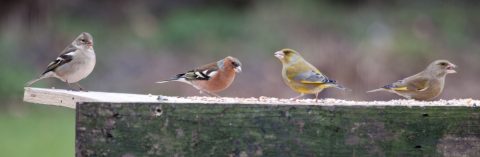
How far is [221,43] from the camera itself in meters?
19.3

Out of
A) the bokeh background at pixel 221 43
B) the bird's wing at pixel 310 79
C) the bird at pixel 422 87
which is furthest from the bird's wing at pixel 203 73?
the bokeh background at pixel 221 43

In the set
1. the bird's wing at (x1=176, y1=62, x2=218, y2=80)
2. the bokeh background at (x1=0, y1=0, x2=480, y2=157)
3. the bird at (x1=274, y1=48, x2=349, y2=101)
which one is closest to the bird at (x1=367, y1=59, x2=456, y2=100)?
the bird at (x1=274, y1=48, x2=349, y2=101)

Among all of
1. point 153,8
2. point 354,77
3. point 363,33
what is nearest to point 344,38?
point 363,33

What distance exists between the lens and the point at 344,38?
59.1 feet

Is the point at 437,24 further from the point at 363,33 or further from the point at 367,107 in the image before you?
the point at 367,107

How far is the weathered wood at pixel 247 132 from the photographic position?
3.44 meters

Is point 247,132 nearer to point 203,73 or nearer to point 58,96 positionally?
point 58,96

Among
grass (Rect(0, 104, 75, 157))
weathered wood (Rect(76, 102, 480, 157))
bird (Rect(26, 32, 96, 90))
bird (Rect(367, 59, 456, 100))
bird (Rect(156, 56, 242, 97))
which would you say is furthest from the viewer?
grass (Rect(0, 104, 75, 157))

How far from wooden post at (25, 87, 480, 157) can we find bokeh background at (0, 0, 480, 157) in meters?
11.0

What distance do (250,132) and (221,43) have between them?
15875mm

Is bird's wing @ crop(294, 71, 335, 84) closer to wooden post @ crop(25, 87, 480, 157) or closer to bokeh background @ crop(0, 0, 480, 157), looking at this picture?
wooden post @ crop(25, 87, 480, 157)

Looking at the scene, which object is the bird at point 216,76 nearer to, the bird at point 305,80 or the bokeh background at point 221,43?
the bird at point 305,80

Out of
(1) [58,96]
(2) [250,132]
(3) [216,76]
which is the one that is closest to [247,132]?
(2) [250,132]

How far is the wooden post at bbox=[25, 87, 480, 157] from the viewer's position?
3.44 meters
